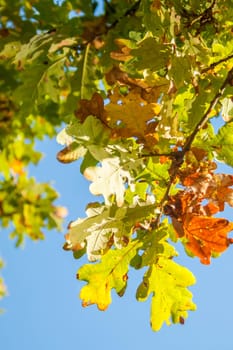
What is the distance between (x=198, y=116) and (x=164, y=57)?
A: 0.18 metres

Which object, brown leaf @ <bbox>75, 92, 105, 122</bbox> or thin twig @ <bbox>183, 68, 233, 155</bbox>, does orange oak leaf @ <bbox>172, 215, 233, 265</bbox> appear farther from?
brown leaf @ <bbox>75, 92, 105, 122</bbox>

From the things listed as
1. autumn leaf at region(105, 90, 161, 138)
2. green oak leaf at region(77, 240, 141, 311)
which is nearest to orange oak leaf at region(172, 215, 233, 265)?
green oak leaf at region(77, 240, 141, 311)

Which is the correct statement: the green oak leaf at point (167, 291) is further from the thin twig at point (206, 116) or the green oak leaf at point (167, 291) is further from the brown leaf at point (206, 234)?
the thin twig at point (206, 116)

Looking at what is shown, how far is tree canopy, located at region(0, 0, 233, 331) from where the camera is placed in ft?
3.75


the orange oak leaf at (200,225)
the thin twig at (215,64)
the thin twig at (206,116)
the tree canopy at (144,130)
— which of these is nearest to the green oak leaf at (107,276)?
the tree canopy at (144,130)

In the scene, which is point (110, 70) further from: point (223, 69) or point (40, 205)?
point (40, 205)

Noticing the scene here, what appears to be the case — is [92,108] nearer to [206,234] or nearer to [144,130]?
[144,130]

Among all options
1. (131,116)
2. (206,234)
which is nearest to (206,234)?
(206,234)

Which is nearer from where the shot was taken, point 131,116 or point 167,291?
point 131,116

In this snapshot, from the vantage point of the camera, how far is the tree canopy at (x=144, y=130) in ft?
3.75

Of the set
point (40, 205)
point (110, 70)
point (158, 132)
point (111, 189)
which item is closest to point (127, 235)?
point (111, 189)

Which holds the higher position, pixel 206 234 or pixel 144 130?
pixel 144 130

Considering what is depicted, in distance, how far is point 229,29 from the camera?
142 cm

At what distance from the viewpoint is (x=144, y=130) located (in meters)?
1.20
